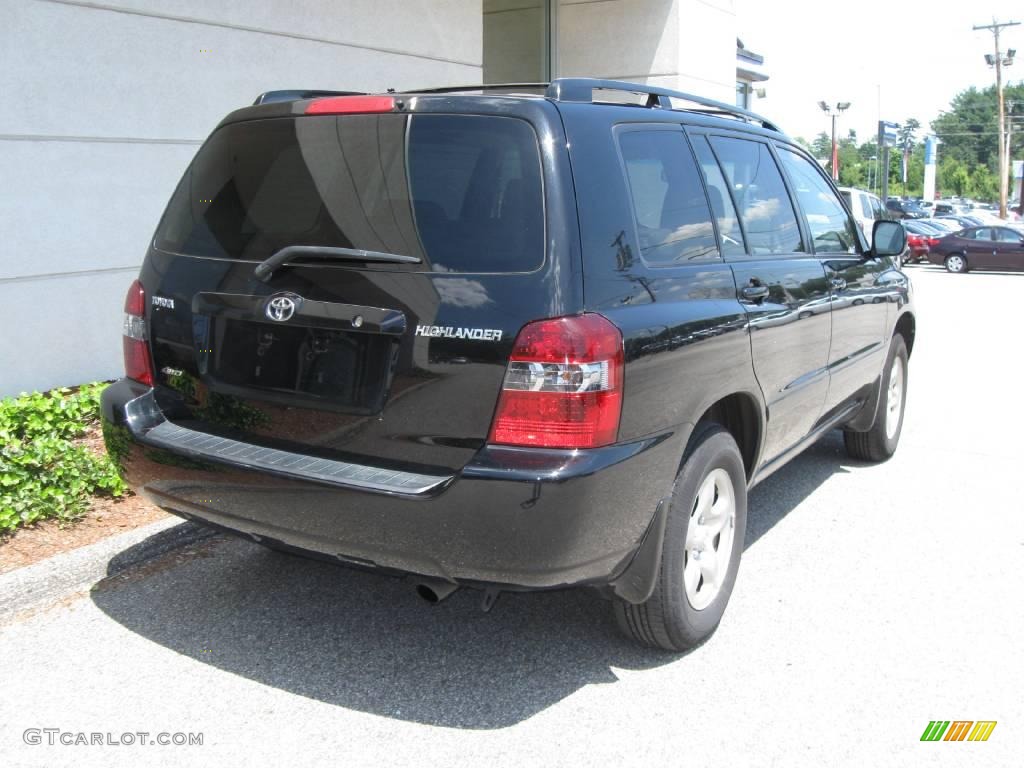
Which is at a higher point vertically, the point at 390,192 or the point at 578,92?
the point at 578,92

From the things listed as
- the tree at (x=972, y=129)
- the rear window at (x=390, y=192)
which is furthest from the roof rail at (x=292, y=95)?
the tree at (x=972, y=129)

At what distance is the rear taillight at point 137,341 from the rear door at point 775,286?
2.17 metres

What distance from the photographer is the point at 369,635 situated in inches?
A: 148

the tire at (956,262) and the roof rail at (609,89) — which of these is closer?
the roof rail at (609,89)

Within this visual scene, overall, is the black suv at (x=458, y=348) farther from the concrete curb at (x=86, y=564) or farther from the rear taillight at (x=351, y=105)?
the concrete curb at (x=86, y=564)

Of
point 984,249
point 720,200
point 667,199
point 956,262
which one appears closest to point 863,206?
point 984,249

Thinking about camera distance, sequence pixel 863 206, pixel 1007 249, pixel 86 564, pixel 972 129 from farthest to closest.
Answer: pixel 972 129, pixel 1007 249, pixel 863 206, pixel 86 564

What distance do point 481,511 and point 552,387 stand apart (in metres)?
0.41

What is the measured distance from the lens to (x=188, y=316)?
3.41 metres

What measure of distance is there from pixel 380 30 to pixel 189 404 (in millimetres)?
6788

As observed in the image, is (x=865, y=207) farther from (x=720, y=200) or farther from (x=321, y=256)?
(x=321, y=256)

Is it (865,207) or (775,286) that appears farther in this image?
(865,207)

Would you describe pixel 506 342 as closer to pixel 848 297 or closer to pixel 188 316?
pixel 188 316

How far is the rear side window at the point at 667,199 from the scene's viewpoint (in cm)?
338
